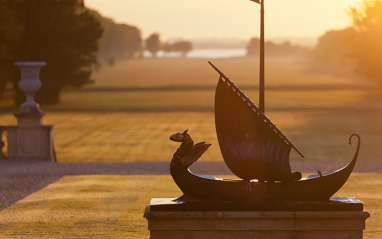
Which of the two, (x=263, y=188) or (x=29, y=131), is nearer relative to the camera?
(x=263, y=188)

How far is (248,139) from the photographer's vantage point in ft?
35.9

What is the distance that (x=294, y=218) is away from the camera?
1065 cm

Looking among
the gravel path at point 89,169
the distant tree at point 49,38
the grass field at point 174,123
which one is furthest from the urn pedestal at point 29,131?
the distant tree at point 49,38

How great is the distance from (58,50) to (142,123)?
43.0 ft

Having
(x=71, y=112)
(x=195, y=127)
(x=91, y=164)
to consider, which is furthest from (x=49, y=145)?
(x=71, y=112)

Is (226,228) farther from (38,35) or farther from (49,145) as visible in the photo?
(38,35)

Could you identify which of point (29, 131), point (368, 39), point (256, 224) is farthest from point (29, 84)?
point (368, 39)

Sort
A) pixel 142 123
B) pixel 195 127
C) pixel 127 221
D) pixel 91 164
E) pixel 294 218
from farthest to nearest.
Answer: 1. pixel 142 123
2. pixel 195 127
3. pixel 91 164
4. pixel 127 221
5. pixel 294 218

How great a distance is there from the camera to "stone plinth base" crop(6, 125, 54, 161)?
23.4m

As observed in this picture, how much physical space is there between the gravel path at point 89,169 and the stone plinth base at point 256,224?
8.55m

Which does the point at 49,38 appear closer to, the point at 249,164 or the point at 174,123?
the point at 174,123

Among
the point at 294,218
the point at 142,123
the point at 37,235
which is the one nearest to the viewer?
the point at 294,218

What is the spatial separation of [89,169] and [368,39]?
158ft

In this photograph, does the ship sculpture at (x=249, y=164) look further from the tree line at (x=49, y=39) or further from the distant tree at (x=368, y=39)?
the distant tree at (x=368, y=39)
